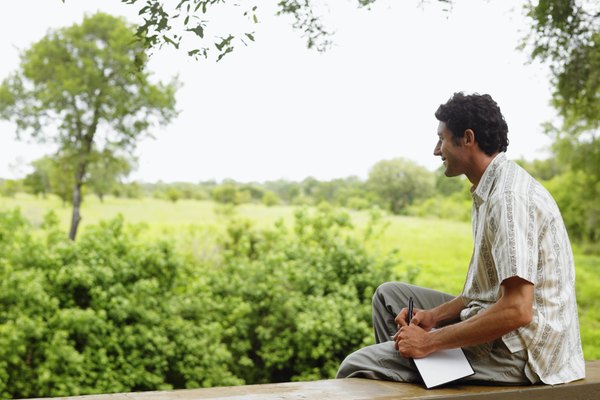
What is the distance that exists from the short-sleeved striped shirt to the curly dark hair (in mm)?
41

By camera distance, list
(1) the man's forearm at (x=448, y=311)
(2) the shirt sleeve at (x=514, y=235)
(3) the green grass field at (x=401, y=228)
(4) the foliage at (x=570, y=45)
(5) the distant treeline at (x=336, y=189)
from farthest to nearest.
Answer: (5) the distant treeline at (x=336, y=189) → (3) the green grass field at (x=401, y=228) → (4) the foliage at (x=570, y=45) → (1) the man's forearm at (x=448, y=311) → (2) the shirt sleeve at (x=514, y=235)

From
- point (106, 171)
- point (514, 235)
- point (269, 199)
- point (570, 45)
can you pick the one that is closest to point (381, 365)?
point (514, 235)

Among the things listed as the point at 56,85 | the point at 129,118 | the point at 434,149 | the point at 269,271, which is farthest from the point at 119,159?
the point at 434,149

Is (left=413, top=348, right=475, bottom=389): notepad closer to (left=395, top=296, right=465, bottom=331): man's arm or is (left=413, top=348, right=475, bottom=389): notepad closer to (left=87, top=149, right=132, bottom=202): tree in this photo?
(left=395, top=296, right=465, bottom=331): man's arm

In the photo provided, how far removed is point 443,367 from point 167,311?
423 cm

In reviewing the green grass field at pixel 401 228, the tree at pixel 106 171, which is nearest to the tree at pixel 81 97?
the tree at pixel 106 171

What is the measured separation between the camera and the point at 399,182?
12.8 m

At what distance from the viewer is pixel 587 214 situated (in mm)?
10617

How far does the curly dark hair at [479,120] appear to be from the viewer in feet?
5.14

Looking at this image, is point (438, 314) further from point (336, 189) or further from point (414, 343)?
point (336, 189)

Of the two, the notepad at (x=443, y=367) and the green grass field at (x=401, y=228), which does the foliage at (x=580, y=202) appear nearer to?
the green grass field at (x=401, y=228)

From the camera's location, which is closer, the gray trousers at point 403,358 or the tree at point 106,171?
the gray trousers at point 403,358

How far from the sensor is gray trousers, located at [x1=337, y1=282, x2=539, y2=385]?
4.99 ft

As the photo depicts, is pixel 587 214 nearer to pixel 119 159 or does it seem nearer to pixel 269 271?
pixel 269 271
